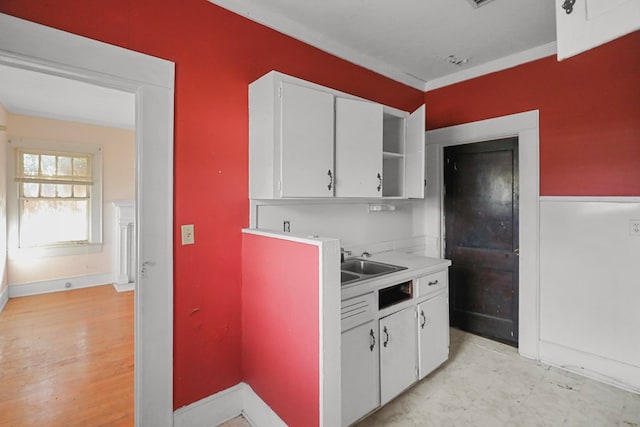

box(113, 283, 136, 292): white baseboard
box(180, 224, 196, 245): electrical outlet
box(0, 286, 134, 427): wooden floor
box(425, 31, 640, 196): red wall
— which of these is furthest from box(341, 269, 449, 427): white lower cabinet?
box(113, 283, 136, 292): white baseboard

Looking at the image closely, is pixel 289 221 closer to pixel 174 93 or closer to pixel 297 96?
pixel 297 96

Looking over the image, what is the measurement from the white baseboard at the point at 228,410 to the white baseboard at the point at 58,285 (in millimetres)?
4118

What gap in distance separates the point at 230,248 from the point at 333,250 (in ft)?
2.84

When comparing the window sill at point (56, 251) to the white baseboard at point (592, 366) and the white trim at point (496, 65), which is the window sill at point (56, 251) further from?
the white baseboard at point (592, 366)

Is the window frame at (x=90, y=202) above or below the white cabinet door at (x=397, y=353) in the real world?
above

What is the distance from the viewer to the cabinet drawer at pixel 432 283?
2230 millimetres

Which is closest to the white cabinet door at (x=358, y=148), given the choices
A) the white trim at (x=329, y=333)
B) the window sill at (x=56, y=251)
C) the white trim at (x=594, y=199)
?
the white trim at (x=329, y=333)

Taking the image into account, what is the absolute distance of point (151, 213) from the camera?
5.62ft

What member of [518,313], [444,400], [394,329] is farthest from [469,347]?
[394,329]

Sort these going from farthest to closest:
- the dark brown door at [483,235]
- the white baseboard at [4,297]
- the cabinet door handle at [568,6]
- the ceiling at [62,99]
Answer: the white baseboard at [4,297] → the ceiling at [62,99] → the dark brown door at [483,235] → the cabinet door handle at [568,6]

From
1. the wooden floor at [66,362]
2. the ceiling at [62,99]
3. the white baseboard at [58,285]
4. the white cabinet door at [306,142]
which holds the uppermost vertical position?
the ceiling at [62,99]

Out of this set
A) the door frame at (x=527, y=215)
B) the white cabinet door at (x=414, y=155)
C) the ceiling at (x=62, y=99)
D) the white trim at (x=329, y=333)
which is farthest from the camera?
the ceiling at (x=62, y=99)

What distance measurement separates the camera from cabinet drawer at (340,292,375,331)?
5.59 feet

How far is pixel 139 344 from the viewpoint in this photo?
1684 mm
